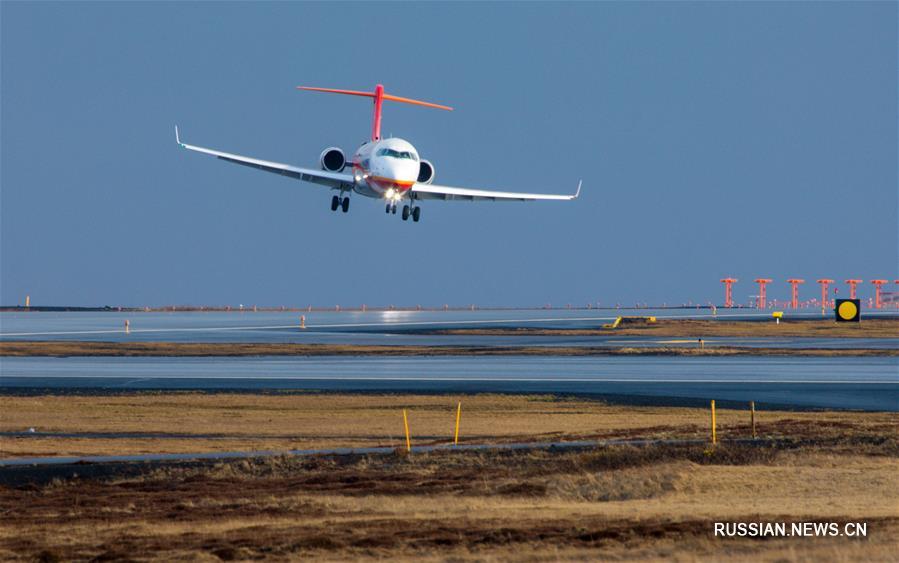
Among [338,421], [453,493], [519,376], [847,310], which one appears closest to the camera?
[453,493]

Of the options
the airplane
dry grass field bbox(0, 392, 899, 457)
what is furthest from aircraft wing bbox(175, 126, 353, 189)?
dry grass field bbox(0, 392, 899, 457)

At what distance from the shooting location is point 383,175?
69562 mm

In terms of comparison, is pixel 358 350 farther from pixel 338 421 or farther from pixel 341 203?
pixel 338 421

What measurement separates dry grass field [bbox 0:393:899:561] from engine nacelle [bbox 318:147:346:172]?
33712mm

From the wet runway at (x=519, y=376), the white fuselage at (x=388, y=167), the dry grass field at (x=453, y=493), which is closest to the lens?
the dry grass field at (x=453, y=493)

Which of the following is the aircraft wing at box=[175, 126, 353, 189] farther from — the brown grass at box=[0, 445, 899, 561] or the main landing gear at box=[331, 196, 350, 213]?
the brown grass at box=[0, 445, 899, 561]

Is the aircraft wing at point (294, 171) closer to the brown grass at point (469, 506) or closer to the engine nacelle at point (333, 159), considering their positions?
the engine nacelle at point (333, 159)

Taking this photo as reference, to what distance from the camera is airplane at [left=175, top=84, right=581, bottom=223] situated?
69938 mm

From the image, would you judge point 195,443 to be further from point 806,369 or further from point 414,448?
point 806,369

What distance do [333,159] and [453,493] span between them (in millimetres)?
50568

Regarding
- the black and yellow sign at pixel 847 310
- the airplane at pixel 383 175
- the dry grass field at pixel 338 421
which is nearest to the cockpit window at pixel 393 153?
the airplane at pixel 383 175

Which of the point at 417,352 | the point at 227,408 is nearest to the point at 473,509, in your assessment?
the point at 227,408

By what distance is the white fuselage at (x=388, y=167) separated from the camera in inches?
2739

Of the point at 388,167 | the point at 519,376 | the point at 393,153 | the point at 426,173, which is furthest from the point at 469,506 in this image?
the point at 426,173
